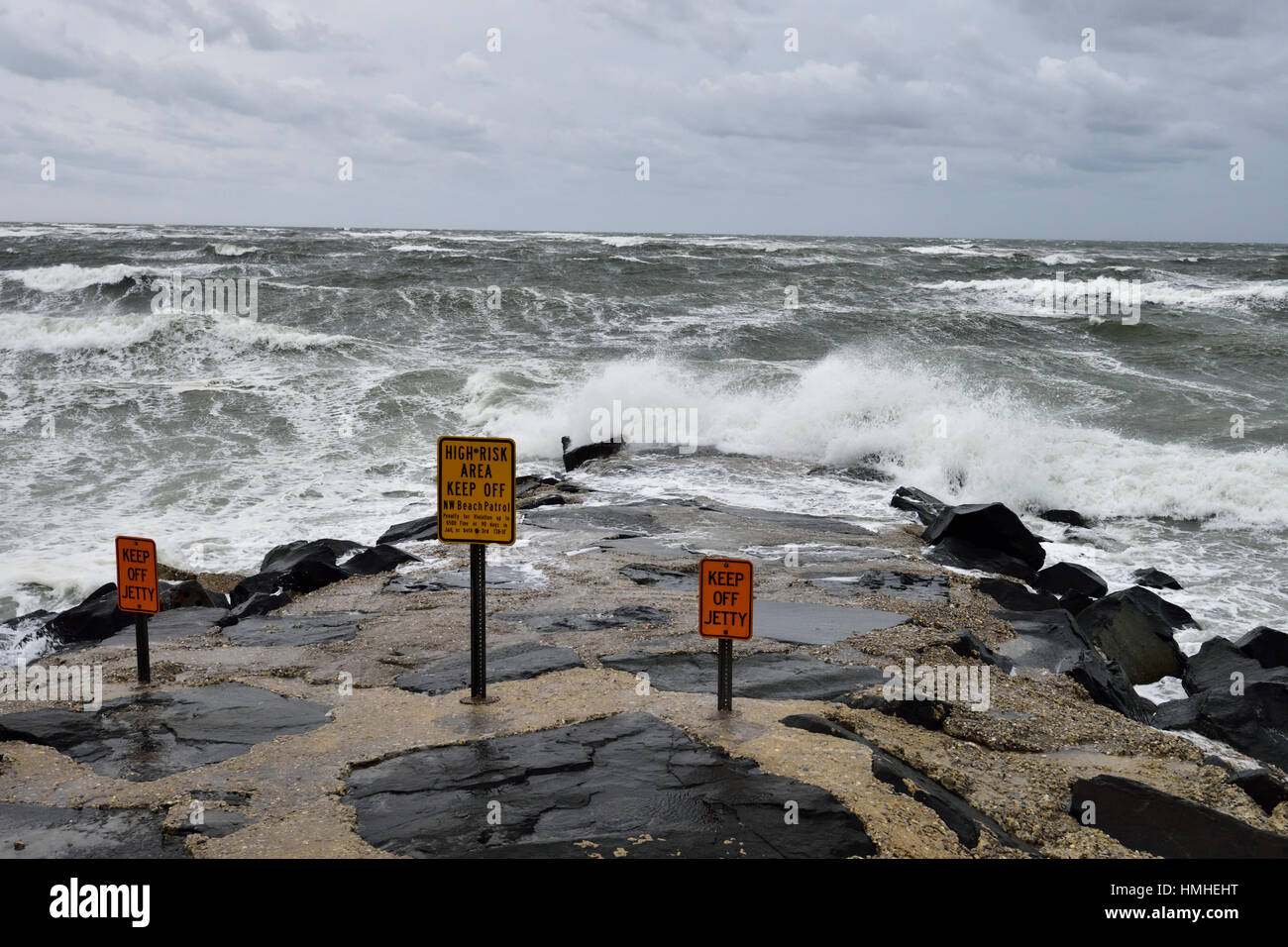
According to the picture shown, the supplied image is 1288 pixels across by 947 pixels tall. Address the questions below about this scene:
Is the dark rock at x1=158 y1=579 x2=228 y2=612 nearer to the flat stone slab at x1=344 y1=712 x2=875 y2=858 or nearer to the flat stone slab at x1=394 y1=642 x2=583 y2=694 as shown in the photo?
the flat stone slab at x1=394 y1=642 x2=583 y2=694

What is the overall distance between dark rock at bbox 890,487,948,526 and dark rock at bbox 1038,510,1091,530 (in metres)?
1.39

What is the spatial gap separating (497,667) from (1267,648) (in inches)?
234

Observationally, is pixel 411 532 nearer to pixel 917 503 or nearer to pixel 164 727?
pixel 164 727

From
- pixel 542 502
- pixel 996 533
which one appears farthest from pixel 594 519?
pixel 996 533

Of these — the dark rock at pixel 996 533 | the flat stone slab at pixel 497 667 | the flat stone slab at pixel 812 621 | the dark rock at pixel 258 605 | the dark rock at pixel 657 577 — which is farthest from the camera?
the dark rock at pixel 996 533

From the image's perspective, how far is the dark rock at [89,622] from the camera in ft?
28.5

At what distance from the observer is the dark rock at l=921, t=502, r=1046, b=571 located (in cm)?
1063

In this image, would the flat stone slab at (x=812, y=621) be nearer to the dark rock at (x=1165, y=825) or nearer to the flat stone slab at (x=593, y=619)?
the flat stone slab at (x=593, y=619)

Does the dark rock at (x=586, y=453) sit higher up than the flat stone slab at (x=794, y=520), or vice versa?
the dark rock at (x=586, y=453)

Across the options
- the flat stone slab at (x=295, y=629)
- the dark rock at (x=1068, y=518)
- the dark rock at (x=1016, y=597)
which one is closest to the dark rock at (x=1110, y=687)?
the dark rock at (x=1016, y=597)

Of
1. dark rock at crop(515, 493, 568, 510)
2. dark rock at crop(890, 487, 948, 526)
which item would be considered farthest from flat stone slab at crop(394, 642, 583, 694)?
dark rock at crop(890, 487, 948, 526)

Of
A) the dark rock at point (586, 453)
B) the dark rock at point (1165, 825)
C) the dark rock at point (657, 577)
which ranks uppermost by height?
the dark rock at point (586, 453)

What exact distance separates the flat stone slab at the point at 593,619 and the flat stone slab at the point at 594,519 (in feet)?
10.8
